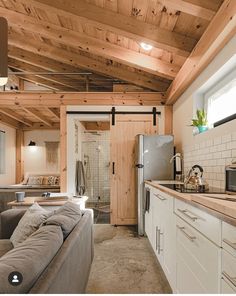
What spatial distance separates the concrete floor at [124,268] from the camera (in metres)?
2.35

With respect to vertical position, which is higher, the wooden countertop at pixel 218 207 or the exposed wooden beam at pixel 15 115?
the exposed wooden beam at pixel 15 115

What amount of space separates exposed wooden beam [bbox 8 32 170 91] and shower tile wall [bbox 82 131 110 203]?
311 cm

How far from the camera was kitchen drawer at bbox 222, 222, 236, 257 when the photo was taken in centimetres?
102

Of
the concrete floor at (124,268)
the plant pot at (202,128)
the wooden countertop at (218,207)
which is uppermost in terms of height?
the plant pot at (202,128)

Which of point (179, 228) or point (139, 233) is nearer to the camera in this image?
point (179, 228)

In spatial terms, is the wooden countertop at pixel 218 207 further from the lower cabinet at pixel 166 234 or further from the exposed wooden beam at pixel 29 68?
the exposed wooden beam at pixel 29 68

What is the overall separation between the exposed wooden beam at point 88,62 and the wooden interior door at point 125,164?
0.64m

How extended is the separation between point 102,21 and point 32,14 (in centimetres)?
115

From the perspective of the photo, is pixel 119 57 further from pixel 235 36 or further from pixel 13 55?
pixel 13 55

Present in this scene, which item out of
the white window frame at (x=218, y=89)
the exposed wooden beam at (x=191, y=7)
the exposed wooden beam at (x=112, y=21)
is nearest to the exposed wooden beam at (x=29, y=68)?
the exposed wooden beam at (x=112, y=21)

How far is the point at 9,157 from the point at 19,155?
2.00ft

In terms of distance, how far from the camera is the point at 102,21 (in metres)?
2.89

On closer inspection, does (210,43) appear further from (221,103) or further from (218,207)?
(218,207)

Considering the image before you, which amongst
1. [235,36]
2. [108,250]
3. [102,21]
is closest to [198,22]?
[235,36]
